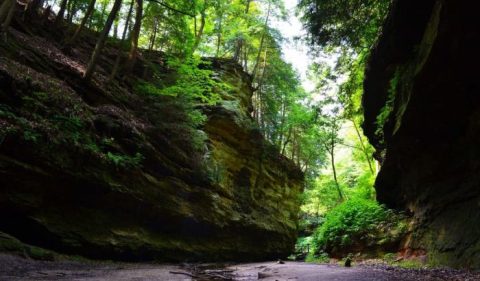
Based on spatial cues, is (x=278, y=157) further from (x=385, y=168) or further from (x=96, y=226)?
(x=96, y=226)

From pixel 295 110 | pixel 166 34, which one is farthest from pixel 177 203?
pixel 295 110

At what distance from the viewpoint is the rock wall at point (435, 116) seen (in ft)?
29.2

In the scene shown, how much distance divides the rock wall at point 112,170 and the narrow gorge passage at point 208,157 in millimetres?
59

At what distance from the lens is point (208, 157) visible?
18.0 m

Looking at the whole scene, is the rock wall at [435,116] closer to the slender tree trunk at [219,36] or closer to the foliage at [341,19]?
the foliage at [341,19]

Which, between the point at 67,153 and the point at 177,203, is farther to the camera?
the point at 177,203

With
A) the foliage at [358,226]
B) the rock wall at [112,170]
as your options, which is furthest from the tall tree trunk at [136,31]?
the foliage at [358,226]

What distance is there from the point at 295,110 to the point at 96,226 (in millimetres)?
21977

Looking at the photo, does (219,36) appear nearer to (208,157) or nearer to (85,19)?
(85,19)

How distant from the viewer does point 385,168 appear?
49.4 feet

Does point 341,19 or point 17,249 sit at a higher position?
point 341,19

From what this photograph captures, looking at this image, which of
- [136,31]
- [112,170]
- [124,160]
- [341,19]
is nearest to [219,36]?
[136,31]

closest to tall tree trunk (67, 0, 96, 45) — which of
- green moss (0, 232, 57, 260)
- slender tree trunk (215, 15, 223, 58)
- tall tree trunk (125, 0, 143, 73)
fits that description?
tall tree trunk (125, 0, 143, 73)

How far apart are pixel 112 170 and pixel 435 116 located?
10.5 metres
